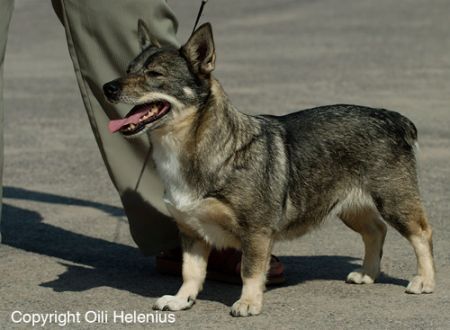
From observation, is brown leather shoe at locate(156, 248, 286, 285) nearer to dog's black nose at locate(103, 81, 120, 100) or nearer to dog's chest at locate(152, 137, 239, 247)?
dog's chest at locate(152, 137, 239, 247)

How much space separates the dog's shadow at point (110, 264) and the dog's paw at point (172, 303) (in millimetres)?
246

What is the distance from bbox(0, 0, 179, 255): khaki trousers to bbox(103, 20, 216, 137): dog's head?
62 centimetres

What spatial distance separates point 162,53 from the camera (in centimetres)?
577

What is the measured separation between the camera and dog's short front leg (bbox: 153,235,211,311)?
5.91m

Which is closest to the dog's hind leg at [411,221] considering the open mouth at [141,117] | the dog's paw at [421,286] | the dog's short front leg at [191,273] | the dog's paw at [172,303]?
the dog's paw at [421,286]

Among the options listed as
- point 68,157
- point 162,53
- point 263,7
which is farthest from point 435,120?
point 263,7

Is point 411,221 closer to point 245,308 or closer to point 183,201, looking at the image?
point 245,308

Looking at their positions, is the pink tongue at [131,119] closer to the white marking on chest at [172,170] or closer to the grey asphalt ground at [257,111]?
the white marking on chest at [172,170]

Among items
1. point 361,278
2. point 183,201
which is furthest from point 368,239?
point 183,201

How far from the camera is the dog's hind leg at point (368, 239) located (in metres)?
6.35

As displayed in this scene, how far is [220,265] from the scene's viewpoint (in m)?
6.49

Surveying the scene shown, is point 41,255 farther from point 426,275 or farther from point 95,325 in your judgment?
point 426,275

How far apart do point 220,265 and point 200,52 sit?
130cm

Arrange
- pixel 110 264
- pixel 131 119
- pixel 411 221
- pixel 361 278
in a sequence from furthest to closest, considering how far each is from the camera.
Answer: pixel 110 264, pixel 361 278, pixel 411 221, pixel 131 119
